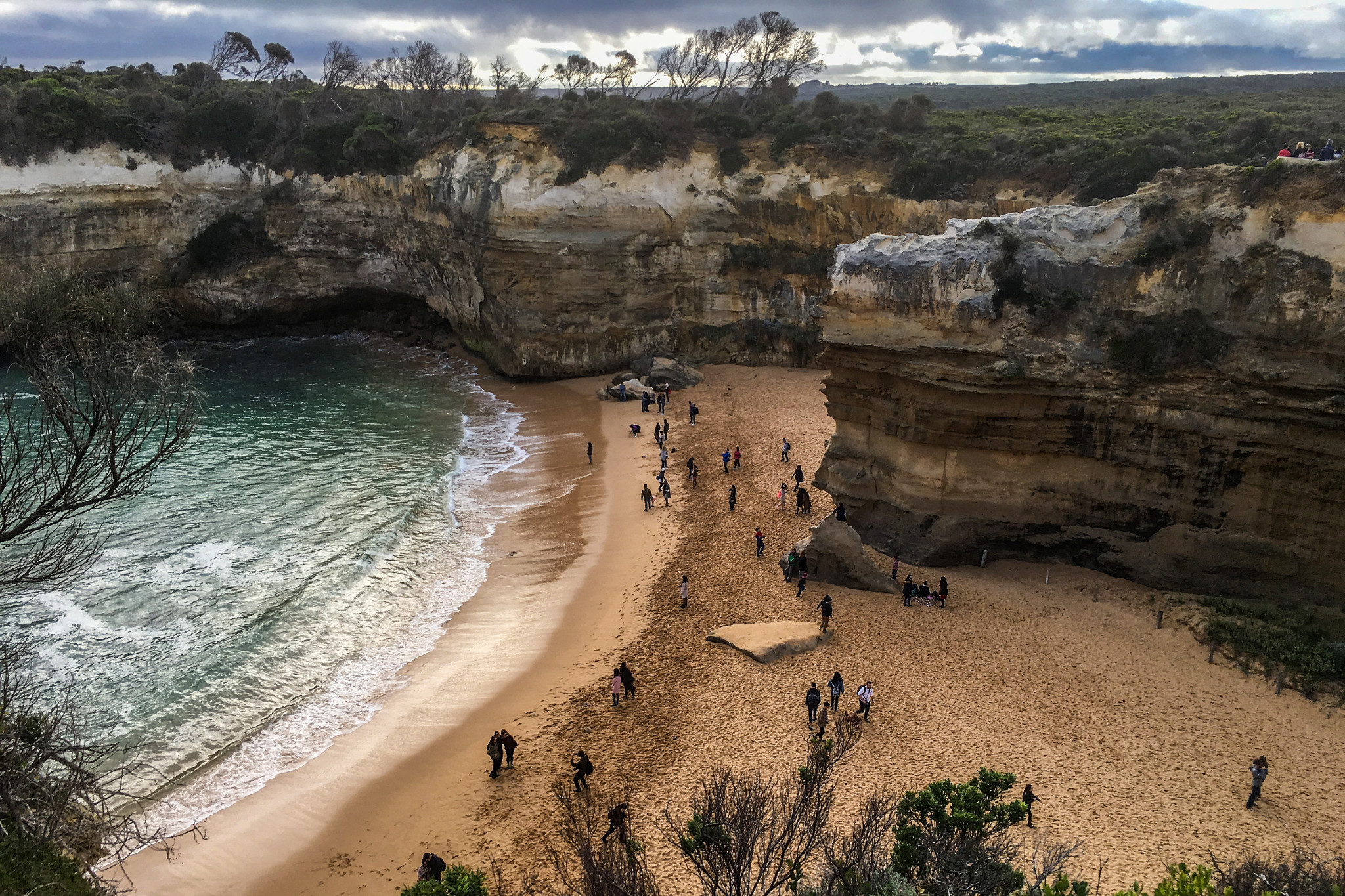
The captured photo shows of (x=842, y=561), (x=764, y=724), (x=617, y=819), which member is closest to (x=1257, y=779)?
(x=764, y=724)

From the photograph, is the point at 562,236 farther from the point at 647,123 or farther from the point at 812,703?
the point at 812,703

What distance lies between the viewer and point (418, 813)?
49.6 feet

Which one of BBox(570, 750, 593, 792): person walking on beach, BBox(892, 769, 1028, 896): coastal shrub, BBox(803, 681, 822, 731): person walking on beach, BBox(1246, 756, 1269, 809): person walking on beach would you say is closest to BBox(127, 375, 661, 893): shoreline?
BBox(570, 750, 593, 792): person walking on beach

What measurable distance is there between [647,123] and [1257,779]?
39.7 meters

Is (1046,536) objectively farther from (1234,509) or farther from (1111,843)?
(1111,843)

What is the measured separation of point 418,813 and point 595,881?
294 inches

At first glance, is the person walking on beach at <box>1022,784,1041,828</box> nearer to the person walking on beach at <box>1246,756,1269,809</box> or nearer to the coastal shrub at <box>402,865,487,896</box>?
the person walking on beach at <box>1246,756,1269,809</box>

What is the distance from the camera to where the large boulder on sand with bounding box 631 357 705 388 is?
4297cm

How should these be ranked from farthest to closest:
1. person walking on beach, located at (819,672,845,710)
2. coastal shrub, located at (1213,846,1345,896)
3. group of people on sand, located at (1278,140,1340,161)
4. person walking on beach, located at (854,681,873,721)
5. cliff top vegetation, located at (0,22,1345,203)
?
cliff top vegetation, located at (0,22,1345,203), group of people on sand, located at (1278,140,1340,161), person walking on beach, located at (819,672,845,710), person walking on beach, located at (854,681,873,721), coastal shrub, located at (1213,846,1345,896)

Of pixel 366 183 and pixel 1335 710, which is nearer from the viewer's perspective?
pixel 1335 710

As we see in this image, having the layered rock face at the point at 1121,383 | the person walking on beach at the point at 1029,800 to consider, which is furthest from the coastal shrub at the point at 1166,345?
the person walking on beach at the point at 1029,800

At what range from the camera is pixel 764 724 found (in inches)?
656

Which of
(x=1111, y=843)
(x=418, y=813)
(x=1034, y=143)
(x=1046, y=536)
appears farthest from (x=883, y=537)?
(x=1034, y=143)

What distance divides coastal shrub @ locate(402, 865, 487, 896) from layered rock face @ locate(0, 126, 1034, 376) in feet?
109
